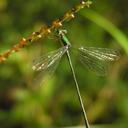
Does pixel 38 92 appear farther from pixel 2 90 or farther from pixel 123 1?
pixel 123 1

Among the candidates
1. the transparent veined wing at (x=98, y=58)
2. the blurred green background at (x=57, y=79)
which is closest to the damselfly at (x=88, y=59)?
the transparent veined wing at (x=98, y=58)

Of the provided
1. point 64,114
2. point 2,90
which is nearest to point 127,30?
point 64,114

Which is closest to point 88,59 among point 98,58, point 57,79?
point 98,58

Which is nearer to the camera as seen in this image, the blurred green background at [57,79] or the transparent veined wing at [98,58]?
the transparent veined wing at [98,58]

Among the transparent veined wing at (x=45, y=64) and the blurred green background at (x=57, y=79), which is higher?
the blurred green background at (x=57, y=79)

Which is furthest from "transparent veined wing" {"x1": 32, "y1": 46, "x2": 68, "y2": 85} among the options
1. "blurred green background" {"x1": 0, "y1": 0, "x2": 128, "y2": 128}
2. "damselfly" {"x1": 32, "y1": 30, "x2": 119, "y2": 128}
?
"blurred green background" {"x1": 0, "y1": 0, "x2": 128, "y2": 128}

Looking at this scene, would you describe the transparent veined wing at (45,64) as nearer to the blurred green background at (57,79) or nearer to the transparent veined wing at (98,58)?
the transparent veined wing at (98,58)
